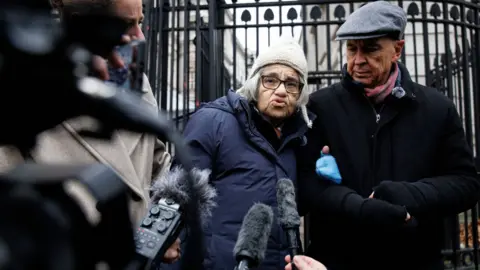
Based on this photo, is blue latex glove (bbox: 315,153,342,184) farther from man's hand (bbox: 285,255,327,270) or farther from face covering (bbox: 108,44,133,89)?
face covering (bbox: 108,44,133,89)

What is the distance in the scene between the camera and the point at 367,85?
2512 millimetres

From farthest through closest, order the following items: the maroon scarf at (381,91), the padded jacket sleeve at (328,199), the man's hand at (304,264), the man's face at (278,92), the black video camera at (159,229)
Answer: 1. the man's face at (278,92)
2. the maroon scarf at (381,91)
3. the padded jacket sleeve at (328,199)
4. the man's hand at (304,264)
5. the black video camera at (159,229)

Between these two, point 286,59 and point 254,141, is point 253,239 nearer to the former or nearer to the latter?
point 254,141

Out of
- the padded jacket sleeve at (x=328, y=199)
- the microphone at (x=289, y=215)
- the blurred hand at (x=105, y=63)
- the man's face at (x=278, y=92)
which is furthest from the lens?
the man's face at (x=278, y=92)

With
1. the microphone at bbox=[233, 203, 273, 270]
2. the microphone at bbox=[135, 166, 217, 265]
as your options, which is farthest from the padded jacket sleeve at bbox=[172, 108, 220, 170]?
the microphone at bbox=[135, 166, 217, 265]

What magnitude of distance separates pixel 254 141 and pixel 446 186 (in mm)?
995

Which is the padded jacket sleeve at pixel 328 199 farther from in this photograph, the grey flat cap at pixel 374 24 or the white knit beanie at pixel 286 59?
the grey flat cap at pixel 374 24

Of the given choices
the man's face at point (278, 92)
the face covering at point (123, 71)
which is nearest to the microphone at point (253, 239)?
the man's face at point (278, 92)

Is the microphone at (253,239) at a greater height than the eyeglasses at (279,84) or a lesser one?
lesser

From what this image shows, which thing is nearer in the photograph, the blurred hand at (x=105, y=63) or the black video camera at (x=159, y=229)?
the blurred hand at (x=105, y=63)

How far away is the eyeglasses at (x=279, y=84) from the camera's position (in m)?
2.68

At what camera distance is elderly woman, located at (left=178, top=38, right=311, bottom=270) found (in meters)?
2.43

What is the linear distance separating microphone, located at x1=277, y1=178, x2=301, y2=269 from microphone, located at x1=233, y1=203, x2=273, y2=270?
0.39ft

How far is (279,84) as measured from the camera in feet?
8.82
